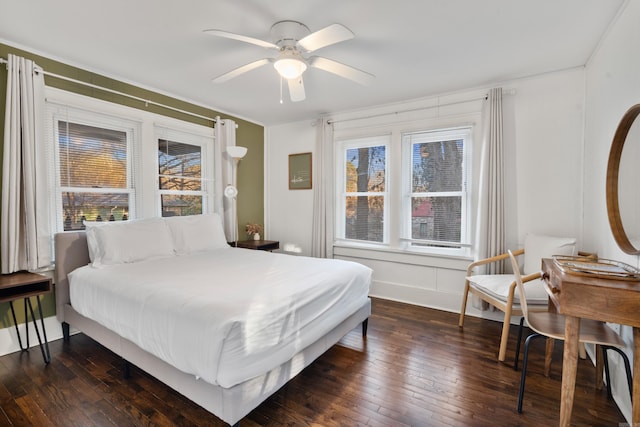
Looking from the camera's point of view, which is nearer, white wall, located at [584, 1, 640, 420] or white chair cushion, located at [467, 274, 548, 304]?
white wall, located at [584, 1, 640, 420]

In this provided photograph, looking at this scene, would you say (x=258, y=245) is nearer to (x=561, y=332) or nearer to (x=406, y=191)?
(x=406, y=191)

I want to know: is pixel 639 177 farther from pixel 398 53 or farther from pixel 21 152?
pixel 21 152

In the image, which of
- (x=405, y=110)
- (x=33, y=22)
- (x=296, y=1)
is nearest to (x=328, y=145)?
(x=405, y=110)

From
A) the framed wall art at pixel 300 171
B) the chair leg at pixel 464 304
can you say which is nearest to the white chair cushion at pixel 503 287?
the chair leg at pixel 464 304

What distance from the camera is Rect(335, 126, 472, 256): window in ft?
11.5

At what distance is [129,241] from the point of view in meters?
2.74

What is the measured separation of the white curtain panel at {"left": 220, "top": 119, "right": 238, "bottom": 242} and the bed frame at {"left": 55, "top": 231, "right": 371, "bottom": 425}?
1.67m

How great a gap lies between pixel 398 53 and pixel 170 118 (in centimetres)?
271

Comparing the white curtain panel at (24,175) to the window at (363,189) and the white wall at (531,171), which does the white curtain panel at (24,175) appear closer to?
the window at (363,189)

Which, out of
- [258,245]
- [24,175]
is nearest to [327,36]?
[24,175]

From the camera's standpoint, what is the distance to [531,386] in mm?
2061

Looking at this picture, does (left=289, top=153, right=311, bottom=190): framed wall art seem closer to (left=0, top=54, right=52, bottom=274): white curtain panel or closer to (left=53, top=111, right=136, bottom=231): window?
(left=53, top=111, right=136, bottom=231): window

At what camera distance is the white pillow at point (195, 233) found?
3.21m

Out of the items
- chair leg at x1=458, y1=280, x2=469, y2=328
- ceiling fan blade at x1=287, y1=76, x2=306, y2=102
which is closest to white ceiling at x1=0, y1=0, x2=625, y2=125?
ceiling fan blade at x1=287, y1=76, x2=306, y2=102
